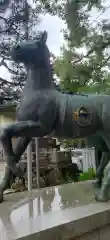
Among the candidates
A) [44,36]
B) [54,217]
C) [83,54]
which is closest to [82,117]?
[44,36]

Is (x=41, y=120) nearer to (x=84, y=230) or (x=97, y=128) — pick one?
(x=97, y=128)

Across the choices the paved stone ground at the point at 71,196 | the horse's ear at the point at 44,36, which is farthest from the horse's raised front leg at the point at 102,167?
the horse's ear at the point at 44,36

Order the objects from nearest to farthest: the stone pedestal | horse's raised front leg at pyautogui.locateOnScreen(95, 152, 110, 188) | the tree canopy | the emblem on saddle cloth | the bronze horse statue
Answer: the stone pedestal < the bronze horse statue < the emblem on saddle cloth < horse's raised front leg at pyautogui.locateOnScreen(95, 152, 110, 188) < the tree canopy

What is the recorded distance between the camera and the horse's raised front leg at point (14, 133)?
5.97 ft

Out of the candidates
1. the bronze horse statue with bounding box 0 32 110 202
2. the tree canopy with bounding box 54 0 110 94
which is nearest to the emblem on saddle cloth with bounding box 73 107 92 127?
the bronze horse statue with bounding box 0 32 110 202

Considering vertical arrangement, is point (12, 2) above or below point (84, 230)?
above

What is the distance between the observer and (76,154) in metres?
7.80

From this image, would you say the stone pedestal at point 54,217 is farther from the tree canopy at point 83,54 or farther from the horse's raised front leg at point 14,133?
the tree canopy at point 83,54

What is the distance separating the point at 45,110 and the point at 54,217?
0.72m

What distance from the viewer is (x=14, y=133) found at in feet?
6.04

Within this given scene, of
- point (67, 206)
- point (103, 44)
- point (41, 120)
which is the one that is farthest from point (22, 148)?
point (103, 44)

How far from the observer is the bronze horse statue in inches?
76.3

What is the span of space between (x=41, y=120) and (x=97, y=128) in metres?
0.48

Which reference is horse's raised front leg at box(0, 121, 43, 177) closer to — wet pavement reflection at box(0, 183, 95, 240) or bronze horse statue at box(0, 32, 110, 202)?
bronze horse statue at box(0, 32, 110, 202)
